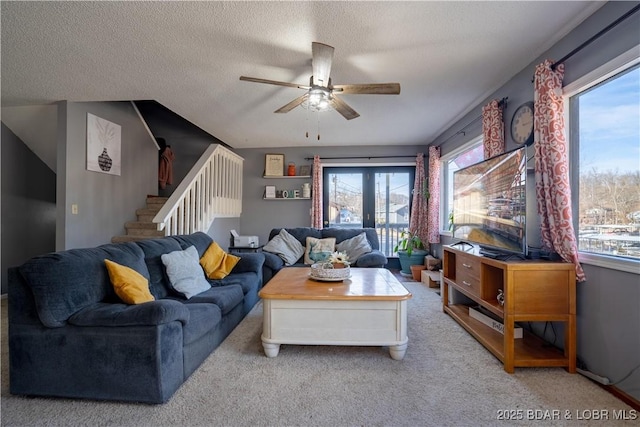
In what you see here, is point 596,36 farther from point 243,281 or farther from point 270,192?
point 270,192

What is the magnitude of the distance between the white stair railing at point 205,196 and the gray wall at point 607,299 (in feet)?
13.1

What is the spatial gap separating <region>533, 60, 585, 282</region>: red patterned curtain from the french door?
3.42 m

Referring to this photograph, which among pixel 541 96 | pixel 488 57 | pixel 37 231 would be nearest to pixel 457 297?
pixel 541 96

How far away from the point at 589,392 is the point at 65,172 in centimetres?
521

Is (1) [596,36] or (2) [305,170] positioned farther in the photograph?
(2) [305,170]

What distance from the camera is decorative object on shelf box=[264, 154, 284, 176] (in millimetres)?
5750

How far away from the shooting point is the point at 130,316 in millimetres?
1674

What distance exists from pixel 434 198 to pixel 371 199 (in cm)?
124

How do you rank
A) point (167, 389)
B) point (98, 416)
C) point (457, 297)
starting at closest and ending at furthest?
point (98, 416)
point (167, 389)
point (457, 297)

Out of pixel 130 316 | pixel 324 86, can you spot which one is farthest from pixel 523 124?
pixel 130 316

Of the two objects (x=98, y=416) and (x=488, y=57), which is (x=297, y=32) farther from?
(x=98, y=416)

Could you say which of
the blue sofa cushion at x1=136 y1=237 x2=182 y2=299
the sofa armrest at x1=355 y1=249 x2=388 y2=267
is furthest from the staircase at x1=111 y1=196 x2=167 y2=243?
the sofa armrest at x1=355 y1=249 x2=388 y2=267

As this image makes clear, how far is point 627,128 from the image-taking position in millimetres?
1786

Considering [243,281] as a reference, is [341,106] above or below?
above
